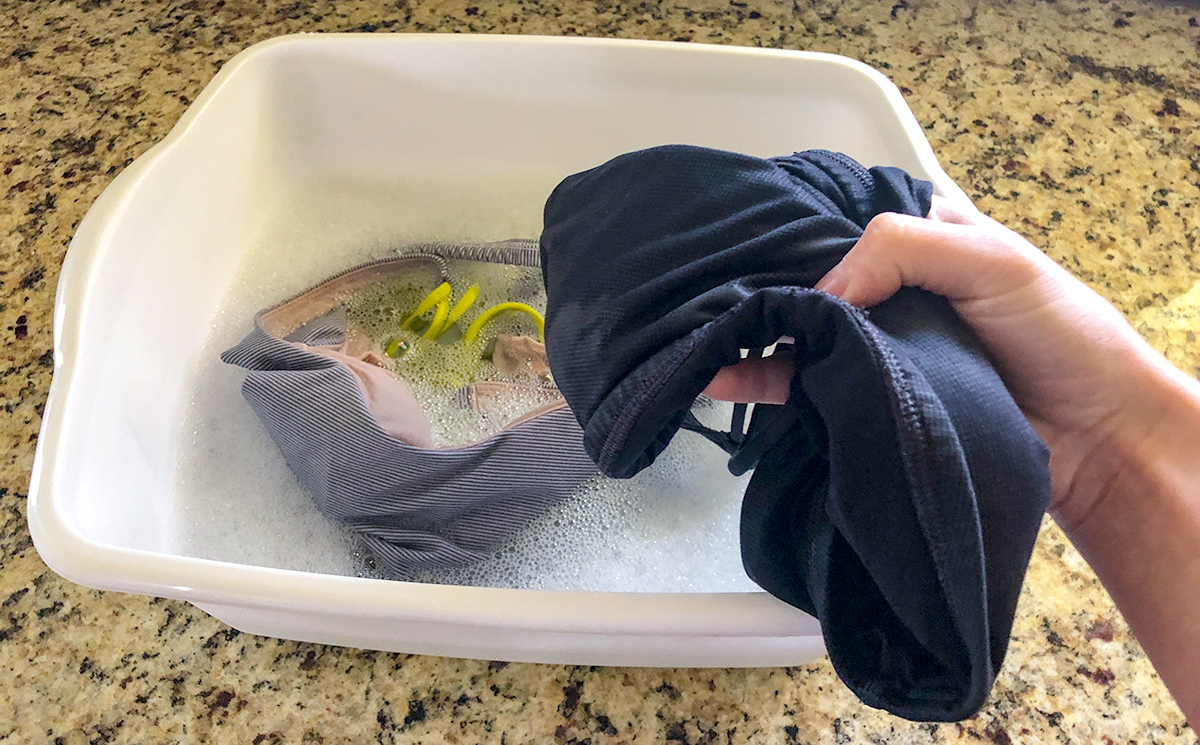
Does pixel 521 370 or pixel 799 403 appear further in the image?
pixel 521 370

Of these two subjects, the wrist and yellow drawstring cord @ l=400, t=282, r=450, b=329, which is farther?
yellow drawstring cord @ l=400, t=282, r=450, b=329

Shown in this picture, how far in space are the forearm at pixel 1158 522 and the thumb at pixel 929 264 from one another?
0.28 feet

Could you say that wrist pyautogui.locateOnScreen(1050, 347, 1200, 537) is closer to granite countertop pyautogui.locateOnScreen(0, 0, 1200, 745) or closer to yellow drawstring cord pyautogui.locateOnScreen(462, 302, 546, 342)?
granite countertop pyautogui.locateOnScreen(0, 0, 1200, 745)

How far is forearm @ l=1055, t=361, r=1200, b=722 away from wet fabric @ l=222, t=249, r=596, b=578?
1.02ft

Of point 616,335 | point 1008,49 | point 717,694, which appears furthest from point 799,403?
point 1008,49

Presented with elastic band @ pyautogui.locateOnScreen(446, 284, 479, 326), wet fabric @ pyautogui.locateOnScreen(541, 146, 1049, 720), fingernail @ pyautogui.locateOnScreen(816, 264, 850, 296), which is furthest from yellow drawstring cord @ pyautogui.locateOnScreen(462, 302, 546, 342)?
fingernail @ pyautogui.locateOnScreen(816, 264, 850, 296)

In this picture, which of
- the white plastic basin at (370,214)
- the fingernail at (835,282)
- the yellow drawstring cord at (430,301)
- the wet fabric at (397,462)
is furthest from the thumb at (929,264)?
the yellow drawstring cord at (430,301)

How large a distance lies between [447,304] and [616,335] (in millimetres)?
330

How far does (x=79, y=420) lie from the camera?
1.41 feet

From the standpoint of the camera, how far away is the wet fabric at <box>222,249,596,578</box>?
0.52 m

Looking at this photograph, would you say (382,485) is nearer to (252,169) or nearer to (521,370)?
(521,370)

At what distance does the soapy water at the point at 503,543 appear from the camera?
547 millimetres

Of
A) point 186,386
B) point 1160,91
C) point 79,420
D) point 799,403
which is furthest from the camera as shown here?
point 1160,91

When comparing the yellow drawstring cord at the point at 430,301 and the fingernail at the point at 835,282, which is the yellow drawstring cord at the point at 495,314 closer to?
the yellow drawstring cord at the point at 430,301
